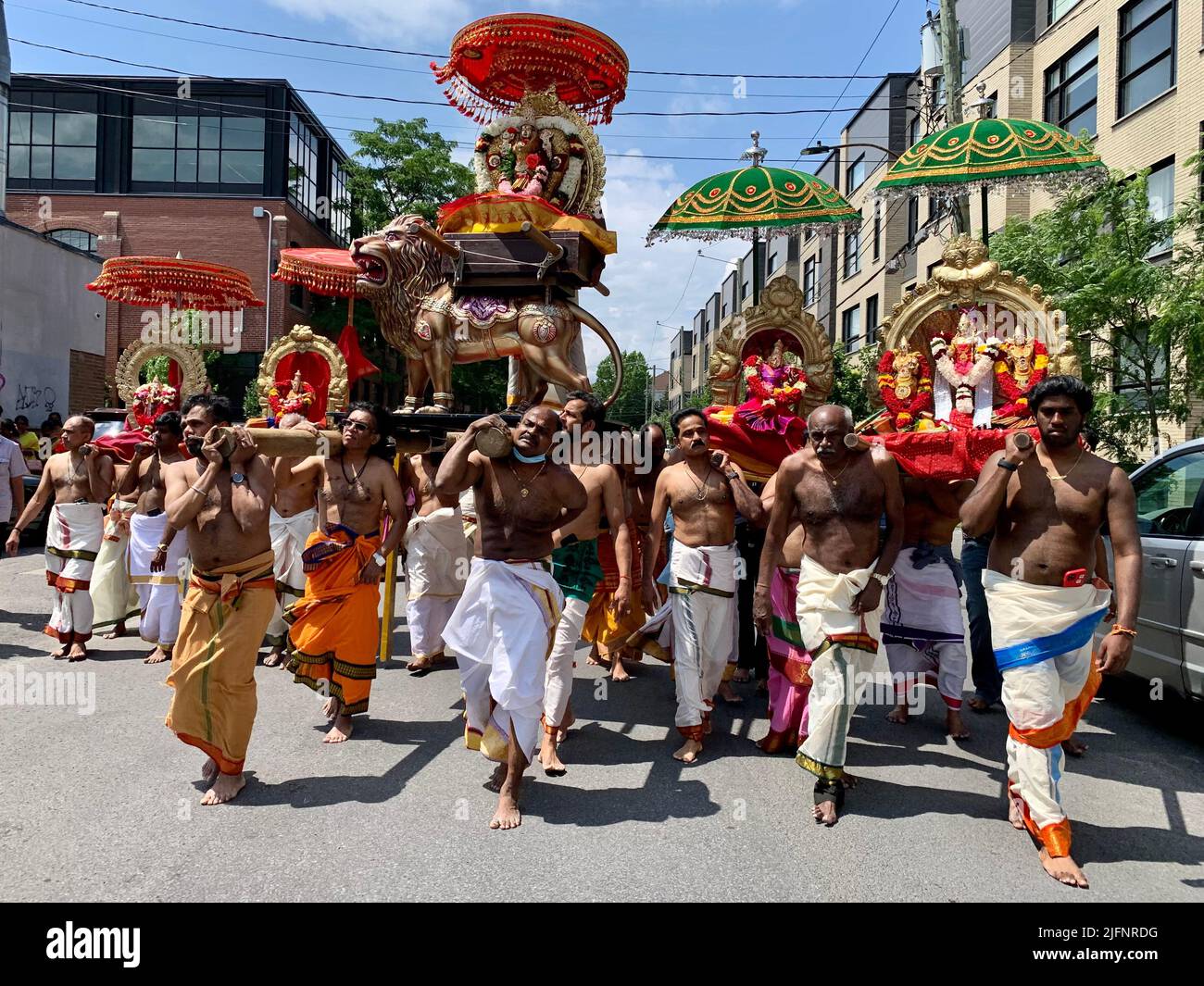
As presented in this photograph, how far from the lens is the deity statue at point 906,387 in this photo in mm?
5938

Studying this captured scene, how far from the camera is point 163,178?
28031mm

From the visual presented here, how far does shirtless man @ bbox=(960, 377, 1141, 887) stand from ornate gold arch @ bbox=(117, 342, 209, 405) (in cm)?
1063

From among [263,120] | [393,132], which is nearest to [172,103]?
[263,120]

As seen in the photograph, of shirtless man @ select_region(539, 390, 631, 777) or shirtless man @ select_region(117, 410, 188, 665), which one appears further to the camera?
shirtless man @ select_region(117, 410, 188, 665)

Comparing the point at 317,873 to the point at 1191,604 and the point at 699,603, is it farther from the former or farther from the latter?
the point at 1191,604

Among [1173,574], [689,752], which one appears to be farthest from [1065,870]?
[1173,574]

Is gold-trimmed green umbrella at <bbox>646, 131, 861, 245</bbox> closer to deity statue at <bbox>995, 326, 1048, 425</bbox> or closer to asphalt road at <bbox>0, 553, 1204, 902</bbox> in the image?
deity statue at <bbox>995, 326, 1048, 425</bbox>

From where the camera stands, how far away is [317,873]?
130 inches

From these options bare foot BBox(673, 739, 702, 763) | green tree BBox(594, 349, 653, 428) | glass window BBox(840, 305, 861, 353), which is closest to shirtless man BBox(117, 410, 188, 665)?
bare foot BBox(673, 739, 702, 763)

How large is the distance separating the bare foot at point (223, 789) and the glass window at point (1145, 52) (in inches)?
690

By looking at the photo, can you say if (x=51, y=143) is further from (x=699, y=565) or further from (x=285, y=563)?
(x=699, y=565)

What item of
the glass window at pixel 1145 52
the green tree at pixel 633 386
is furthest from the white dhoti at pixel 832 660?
the green tree at pixel 633 386

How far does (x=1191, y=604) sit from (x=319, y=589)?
495cm

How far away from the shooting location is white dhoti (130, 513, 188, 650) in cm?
689
